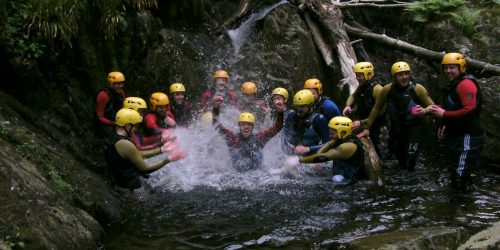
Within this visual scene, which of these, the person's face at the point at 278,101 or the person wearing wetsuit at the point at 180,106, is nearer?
the person's face at the point at 278,101

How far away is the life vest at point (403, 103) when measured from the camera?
9250mm

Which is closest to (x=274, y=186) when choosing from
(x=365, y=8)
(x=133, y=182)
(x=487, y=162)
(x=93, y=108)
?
(x=133, y=182)

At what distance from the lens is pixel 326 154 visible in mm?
8406

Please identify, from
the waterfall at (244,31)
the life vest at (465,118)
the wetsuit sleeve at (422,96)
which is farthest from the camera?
the waterfall at (244,31)

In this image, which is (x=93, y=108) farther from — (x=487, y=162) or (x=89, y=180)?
(x=487, y=162)

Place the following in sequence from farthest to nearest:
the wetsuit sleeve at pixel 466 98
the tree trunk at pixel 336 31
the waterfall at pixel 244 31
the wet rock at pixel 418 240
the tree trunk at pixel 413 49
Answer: the waterfall at pixel 244 31
the tree trunk at pixel 336 31
the tree trunk at pixel 413 49
the wetsuit sleeve at pixel 466 98
the wet rock at pixel 418 240

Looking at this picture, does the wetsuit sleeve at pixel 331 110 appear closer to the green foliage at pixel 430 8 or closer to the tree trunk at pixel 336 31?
the tree trunk at pixel 336 31

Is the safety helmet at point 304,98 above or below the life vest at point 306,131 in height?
above

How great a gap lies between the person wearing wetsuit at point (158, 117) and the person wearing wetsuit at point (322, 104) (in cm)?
308

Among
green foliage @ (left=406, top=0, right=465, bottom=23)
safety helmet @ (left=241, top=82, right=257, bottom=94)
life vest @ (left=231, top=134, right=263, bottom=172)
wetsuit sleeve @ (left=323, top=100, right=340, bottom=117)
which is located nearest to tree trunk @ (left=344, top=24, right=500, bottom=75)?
green foliage @ (left=406, top=0, right=465, bottom=23)

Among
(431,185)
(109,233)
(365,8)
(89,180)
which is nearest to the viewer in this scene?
(109,233)

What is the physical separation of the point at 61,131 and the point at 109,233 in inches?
134

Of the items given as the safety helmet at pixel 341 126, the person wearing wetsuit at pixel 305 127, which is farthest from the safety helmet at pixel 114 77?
the safety helmet at pixel 341 126

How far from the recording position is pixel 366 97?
10.0 metres
